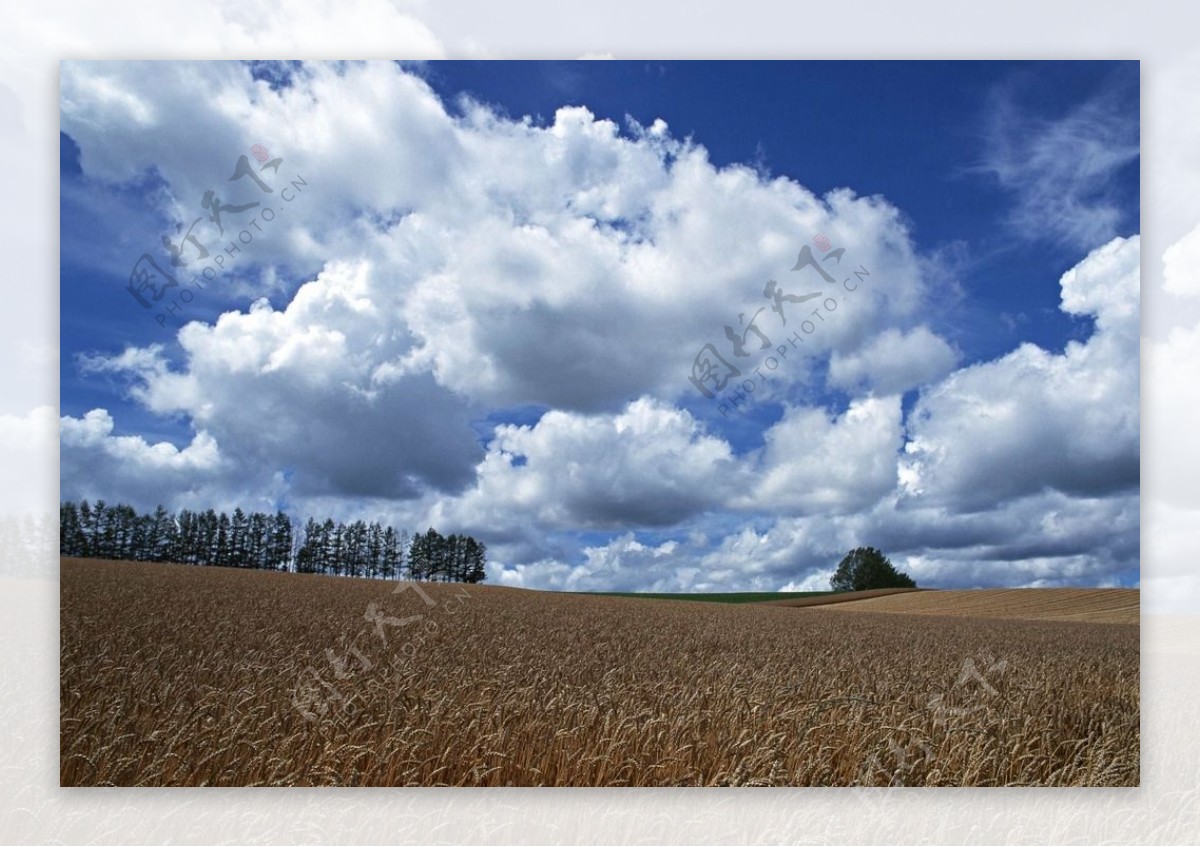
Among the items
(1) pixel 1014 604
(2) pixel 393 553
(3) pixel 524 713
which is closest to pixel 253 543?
(2) pixel 393 553

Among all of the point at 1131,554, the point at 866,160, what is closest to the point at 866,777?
the point at 1131,554

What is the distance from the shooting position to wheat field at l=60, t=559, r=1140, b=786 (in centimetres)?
554

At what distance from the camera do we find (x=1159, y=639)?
759cm

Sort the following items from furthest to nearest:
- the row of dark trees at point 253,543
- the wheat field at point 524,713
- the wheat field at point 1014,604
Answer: the wheat field at point 1014,604 < the row of dark trees at point 253,543 < the wheat field at point 524,713

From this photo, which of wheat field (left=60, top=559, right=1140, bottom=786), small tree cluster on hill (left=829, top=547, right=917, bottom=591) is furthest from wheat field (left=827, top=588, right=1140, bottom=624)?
wheat field (left=60, top=559, right=1140, bottom=786)

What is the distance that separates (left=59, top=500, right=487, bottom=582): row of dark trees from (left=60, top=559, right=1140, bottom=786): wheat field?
1.34 ft

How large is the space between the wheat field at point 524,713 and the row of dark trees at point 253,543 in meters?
0.41

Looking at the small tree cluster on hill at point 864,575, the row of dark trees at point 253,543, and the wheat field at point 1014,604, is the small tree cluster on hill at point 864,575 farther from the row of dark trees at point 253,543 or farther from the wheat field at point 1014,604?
the row of dark trees at point 253,543

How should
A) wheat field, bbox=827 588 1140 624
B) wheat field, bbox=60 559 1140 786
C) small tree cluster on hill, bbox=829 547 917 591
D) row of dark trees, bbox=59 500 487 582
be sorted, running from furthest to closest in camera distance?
small tree cluster on hill, bbox=829 547 917 591
wheat field, bbox=827 588 1140 624
row of dark trees, bbox=59 500 487 582
wheat field, bbox=60 559 1140 786

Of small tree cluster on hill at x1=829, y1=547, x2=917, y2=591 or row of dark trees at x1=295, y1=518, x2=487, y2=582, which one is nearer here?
row of dark trees at x1=295, y1=518, x2=487, y2=582

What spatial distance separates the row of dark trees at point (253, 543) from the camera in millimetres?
8516

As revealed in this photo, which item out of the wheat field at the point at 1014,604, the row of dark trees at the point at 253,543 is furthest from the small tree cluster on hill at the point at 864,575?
the row of dark trees at the point at 253,543

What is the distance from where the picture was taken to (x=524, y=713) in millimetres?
5984

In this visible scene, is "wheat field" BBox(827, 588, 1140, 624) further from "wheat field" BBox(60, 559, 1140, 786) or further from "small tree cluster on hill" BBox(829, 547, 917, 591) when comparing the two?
"wheat field" BBox(60, 559, 1140, 786)
